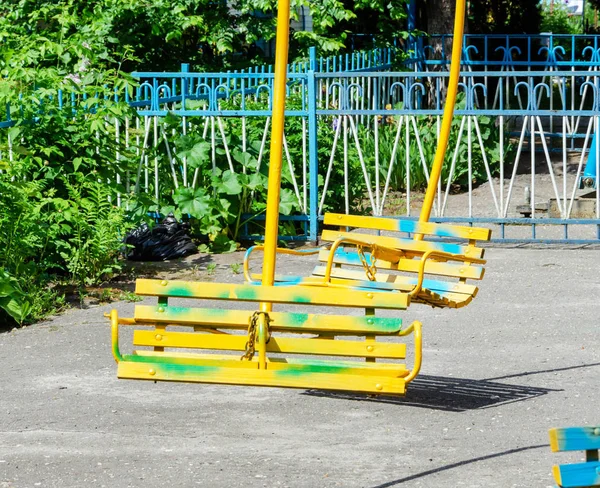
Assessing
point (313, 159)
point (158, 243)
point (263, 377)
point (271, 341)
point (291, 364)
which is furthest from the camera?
point (313, 159)

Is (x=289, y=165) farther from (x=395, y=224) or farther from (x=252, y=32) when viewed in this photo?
(x=252, y=32)

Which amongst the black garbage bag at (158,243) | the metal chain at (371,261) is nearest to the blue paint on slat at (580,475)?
the metal chain at (371,261)

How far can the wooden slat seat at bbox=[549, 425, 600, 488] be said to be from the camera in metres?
2.89

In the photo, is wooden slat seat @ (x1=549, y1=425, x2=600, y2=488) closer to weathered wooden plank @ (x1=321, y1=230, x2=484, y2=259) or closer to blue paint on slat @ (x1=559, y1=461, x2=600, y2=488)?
blue paint on slat @ (x1=559, y1=461, x2=600, y2=488)

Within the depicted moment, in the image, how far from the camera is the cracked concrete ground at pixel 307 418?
16.1 ft

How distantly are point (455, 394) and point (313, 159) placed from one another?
15.3ft

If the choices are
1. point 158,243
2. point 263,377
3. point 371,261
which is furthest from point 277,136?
point 158,243

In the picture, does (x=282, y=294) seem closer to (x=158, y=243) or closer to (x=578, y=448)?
(x=578, y=448)

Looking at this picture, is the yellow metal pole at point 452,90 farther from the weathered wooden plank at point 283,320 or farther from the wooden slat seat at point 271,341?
the weathered wooden plank at point 283,320

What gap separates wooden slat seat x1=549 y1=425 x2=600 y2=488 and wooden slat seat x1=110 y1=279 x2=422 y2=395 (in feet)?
5.40

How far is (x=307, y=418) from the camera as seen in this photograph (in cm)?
570

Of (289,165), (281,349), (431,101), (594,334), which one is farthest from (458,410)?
(431,101)

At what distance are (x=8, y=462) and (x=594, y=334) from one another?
3.92 meters

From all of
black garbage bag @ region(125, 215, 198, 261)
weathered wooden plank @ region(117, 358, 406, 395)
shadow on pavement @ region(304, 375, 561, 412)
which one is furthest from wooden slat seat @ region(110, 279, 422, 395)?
black garbage bag @ region(125, 215, 198, 261)
